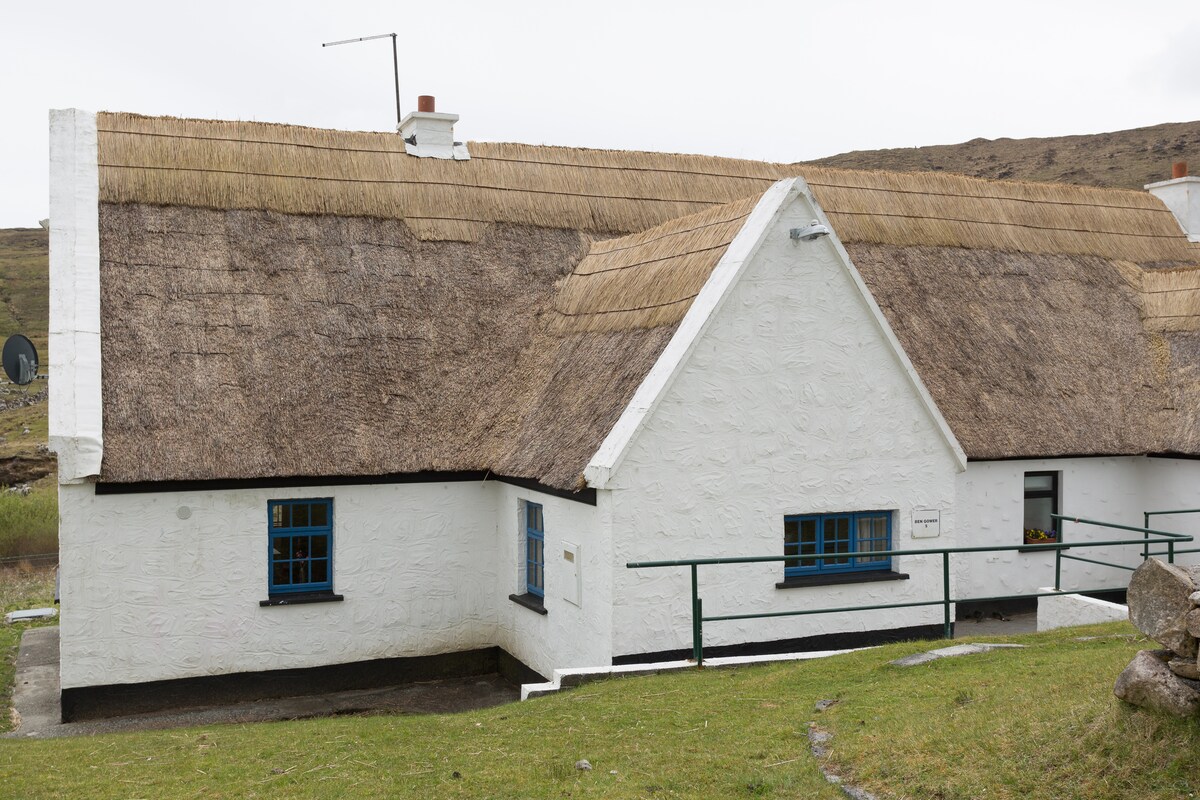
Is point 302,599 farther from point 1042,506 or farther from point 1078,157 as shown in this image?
point 1078,157

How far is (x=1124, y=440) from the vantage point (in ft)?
58.1

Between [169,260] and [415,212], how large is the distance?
379 centimetres

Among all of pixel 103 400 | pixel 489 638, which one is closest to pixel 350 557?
pixel 489 638

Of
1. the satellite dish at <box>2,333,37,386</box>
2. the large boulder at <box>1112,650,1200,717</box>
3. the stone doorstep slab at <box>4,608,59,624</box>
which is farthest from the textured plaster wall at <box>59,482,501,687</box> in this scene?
the large boulder at <box>1112,650,1200,717</box>

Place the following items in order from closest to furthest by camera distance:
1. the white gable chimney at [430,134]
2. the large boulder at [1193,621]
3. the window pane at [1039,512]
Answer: the large boulder at [1193,621] → the window pane at [1039,512] → the white gable chimney at [430,134]

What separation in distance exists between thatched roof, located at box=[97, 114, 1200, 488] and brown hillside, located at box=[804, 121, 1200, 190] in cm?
4270

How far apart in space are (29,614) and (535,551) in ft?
33.2

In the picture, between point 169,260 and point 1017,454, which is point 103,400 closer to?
point 169,260

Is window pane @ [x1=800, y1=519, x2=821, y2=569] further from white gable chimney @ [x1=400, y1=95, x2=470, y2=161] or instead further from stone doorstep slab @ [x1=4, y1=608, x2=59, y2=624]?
stone doorstep slab @ [x1=4, y1=608, x2=59, y2=624]

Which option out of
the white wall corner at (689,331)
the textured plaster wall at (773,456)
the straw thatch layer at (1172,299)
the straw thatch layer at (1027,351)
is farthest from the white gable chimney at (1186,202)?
the white wall corner at (689,331)

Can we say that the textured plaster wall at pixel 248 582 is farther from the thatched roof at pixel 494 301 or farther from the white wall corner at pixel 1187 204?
the white wall corner at pixel 1187 204

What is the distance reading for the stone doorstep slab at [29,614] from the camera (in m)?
18.8

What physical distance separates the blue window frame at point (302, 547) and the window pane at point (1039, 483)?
10756 mm

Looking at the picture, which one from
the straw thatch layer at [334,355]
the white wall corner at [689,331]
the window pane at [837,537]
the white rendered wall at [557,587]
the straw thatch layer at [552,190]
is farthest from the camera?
the straw thatch layer at [552,190]
